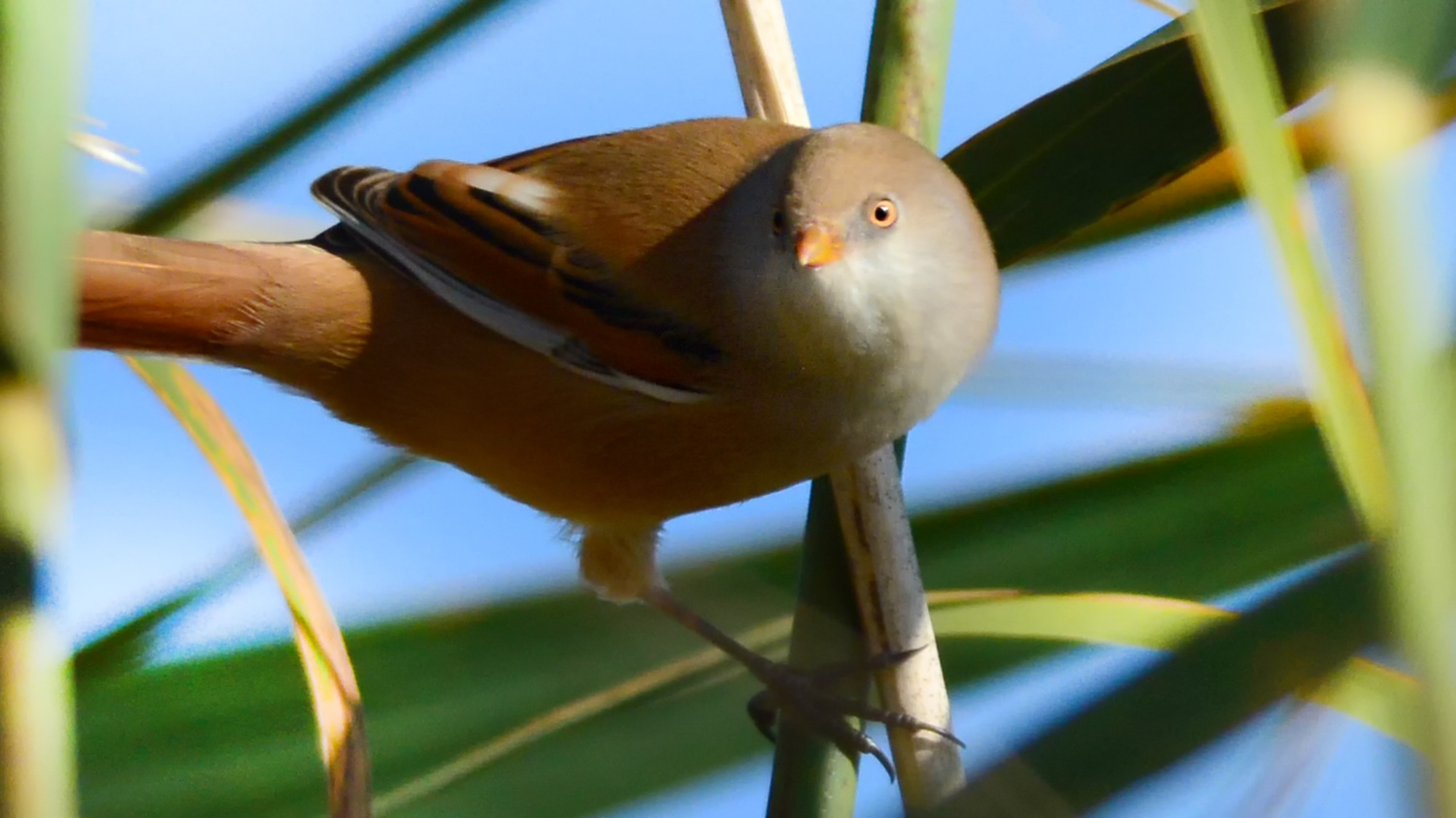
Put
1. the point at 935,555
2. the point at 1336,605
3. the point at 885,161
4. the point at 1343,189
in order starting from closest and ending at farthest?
the point at 1343,189, the point at 1336,605, the point at 885,161, the point at 935,555

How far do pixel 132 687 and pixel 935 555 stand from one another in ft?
3.50

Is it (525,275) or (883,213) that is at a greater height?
(525,275)

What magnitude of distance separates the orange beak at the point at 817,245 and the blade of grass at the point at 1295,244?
0.88 meters

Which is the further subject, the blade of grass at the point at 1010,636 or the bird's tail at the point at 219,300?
the bird's tail at the point at 219,300

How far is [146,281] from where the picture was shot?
1.74 m

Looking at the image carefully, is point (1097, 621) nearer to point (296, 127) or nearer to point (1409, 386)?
point (1409, 386)

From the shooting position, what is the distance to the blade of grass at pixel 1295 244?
599 millimetres

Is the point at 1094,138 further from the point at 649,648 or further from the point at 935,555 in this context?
the point at 649,648

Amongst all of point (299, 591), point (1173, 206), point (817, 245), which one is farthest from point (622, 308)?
point (1173, 206)

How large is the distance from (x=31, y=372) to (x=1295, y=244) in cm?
58

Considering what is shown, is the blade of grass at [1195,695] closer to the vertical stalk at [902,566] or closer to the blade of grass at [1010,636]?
the blade of grass at [1010,636]

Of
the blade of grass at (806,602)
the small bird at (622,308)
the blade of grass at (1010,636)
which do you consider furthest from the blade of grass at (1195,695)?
the small bird at (622,308)

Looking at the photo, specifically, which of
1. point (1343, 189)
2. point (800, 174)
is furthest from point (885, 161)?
point (1343, 189)

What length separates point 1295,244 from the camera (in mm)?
657
